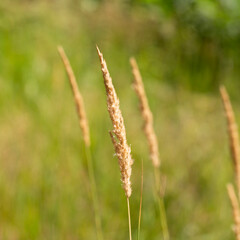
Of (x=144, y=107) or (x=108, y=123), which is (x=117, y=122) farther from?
(x=108, y=123)

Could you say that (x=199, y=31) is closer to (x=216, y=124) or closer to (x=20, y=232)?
(x=216, y=124)

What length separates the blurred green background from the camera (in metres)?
2.17

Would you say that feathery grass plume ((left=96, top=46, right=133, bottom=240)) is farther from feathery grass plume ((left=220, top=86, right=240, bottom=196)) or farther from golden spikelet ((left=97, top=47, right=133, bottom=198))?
feathery grass plume ((left=220, top=86, right=240, bottom=196))

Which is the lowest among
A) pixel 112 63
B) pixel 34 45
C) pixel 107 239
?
pixel 112 63

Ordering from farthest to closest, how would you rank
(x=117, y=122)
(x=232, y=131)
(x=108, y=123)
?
(x=108, y=123) < (x=232, y=131) < (x=117, y=122)

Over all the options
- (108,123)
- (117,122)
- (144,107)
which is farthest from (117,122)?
(108,123)

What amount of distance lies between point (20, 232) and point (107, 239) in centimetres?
38

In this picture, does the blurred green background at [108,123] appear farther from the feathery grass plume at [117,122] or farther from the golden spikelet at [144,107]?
the feathery grass plume at [117,122]

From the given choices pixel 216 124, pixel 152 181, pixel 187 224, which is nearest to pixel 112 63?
pixel 216 124

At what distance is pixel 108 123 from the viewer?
3076 mm

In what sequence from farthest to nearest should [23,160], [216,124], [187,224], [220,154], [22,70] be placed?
1. [216,124]
2. [22,70]
3. [220,154]
4. [23,160]
5. [187,224]

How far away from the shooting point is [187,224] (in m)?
2.27

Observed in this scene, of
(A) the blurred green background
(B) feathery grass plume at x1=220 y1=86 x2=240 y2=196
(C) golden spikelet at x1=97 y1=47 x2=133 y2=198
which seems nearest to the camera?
(C) golden spikelet at x1=97 y1=47 x2=133 y2=198

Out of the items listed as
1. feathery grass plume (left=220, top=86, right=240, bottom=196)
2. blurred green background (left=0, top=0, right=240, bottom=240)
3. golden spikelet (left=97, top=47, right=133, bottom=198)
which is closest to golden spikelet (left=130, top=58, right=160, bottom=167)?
feathery grass plume (left=220, top=86, right=240, bottom=196)
